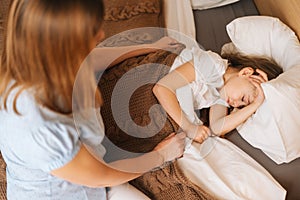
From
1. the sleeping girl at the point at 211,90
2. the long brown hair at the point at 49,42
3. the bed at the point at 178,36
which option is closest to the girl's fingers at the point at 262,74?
the sleeping girl at the point at 211,90

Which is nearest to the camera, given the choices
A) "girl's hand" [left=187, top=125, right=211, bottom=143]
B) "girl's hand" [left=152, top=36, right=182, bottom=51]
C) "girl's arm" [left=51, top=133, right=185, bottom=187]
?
"girl's arm" [left=51, top=133, right=185, bottom=187]

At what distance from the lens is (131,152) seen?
120 centimetres

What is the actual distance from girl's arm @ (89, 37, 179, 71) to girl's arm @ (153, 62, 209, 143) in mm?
134

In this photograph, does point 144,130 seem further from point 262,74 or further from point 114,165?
point 262,74

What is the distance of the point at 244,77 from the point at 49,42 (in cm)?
66

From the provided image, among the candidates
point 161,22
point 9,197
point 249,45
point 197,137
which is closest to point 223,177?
point 197,137

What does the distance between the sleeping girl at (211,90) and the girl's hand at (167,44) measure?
83mm

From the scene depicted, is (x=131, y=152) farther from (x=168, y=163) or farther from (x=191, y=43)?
(x=191, y=43)

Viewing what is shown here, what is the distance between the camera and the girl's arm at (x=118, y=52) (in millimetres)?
1249

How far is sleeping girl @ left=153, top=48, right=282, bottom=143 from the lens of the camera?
4.05 feet

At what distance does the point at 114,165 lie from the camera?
109cm

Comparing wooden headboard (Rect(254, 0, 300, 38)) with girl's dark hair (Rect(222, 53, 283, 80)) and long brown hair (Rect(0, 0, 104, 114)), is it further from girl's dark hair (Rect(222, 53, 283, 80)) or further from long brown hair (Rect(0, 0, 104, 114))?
long brown hair (Rect(0, 0, 104, 114))

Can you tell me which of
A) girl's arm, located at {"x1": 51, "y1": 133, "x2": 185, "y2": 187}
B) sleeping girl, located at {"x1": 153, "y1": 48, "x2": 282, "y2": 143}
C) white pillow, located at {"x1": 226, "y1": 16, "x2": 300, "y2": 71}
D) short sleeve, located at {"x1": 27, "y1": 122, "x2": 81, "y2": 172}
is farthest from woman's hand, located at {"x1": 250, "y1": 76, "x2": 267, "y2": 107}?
short sleeve, located at {"x1": 27, "y1": 122, "x2": 81, "y2": 172}

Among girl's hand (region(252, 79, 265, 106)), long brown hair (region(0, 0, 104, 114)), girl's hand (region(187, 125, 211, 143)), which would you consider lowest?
girl's hand (region(187, 125, 211, 143))
